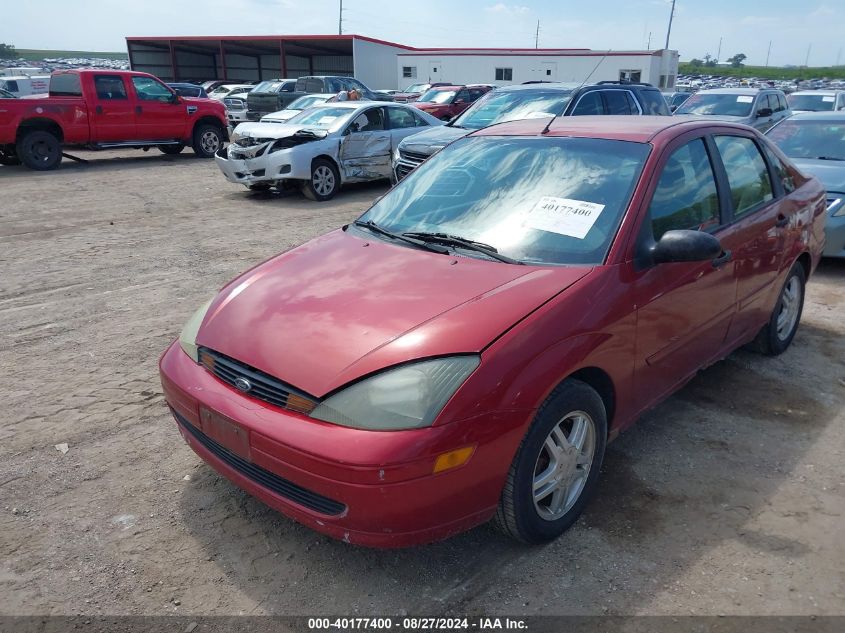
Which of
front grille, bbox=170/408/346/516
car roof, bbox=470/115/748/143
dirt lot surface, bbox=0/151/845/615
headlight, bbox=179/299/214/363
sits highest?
car roof, bbox=470/115/748/143

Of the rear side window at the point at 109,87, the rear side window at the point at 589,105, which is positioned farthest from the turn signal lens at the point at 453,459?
the rear side window at the point at 109,87

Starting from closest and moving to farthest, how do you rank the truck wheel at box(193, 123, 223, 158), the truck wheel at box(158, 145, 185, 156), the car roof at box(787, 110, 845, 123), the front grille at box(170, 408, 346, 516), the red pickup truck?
the front grille at box(170, 408, 346, 516) < the car roof at box(787, 110, 845, 123) < the red pickup truck < the truck wheel at box(193, 123, 223, 158) < the truck wheel at box(158, 145, 185, 156)

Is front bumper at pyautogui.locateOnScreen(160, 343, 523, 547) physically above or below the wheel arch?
below

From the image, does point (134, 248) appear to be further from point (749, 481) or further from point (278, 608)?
point (749, 481)

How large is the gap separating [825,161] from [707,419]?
17.3ft

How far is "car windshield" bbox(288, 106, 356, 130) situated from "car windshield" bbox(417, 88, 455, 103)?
9152 mm

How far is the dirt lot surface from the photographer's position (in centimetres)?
246

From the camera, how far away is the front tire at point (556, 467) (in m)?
2.46

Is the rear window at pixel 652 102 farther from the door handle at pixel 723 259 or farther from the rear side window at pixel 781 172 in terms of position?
the door handle at pixel 723 259

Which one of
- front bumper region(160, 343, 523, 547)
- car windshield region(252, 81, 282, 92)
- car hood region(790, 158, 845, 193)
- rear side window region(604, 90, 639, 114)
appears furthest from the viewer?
car windshield region(252, 81, 282, 92)

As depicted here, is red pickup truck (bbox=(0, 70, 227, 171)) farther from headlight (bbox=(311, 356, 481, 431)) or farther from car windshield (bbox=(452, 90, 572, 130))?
headlight (bbox=(311, 356, 481, 431))

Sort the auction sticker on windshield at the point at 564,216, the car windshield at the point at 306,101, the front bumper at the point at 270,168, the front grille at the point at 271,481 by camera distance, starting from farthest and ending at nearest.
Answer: the car windshield at the point at 306,101, the front bumper at the point at 270,168, the auction sticker on windshield at the point at 564,216, the front grille at the point at 271,481

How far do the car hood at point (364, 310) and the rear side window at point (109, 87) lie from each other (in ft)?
42.0

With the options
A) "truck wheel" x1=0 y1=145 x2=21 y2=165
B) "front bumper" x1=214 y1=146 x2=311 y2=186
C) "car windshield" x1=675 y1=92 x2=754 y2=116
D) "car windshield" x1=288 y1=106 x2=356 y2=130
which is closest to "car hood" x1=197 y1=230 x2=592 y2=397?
"front bumper" x1=214 y1=146 x2=311 y2=186
